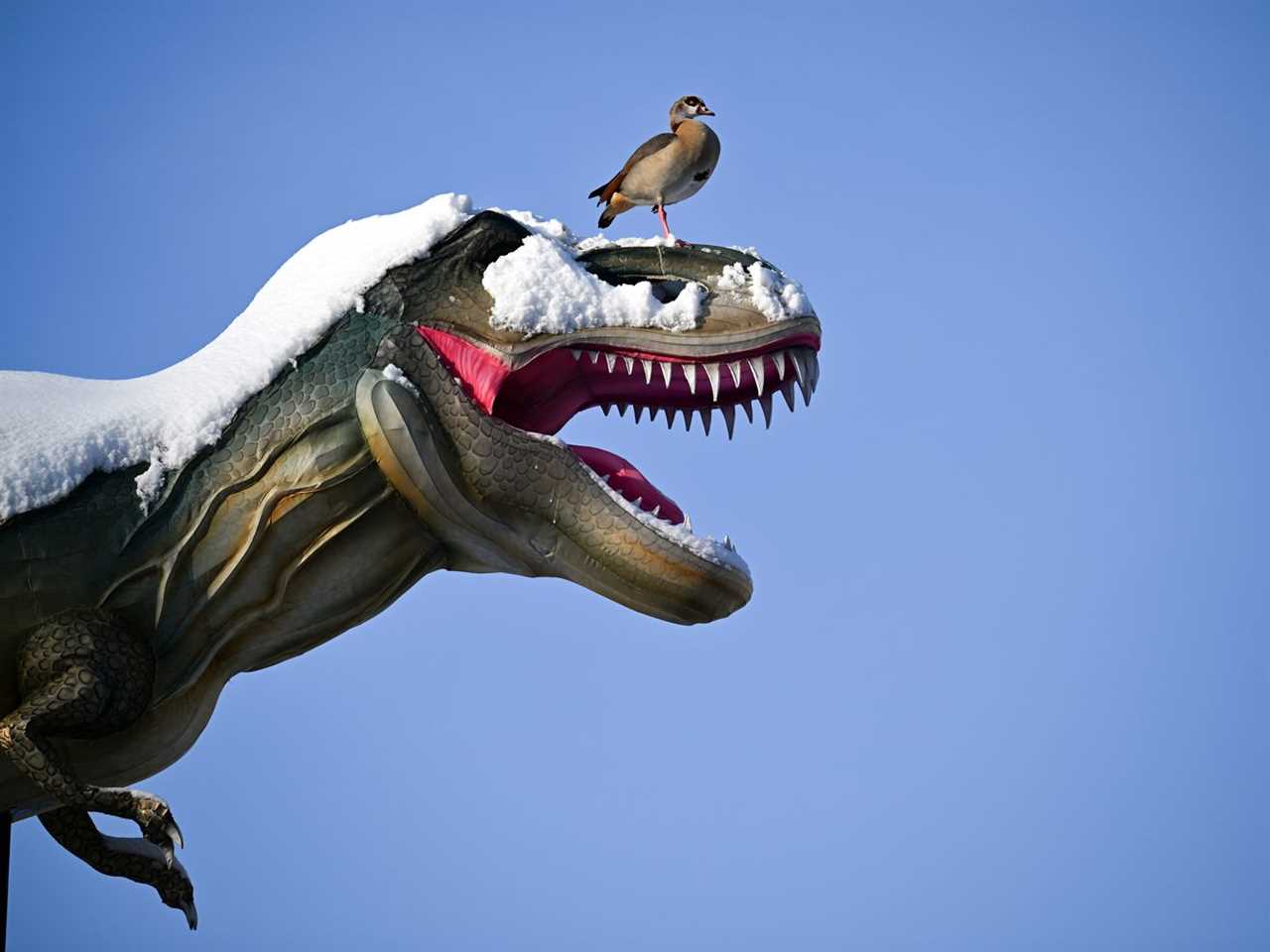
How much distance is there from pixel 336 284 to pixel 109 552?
121 centimetres

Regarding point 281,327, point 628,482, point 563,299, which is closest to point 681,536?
point 628,482

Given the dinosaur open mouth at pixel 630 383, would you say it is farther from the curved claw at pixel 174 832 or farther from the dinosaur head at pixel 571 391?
the curved claw at pixel 174 832

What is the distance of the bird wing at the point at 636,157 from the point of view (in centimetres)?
776

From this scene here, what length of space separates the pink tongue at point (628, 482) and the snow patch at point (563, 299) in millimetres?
453

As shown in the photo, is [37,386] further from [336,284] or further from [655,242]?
[655,242]

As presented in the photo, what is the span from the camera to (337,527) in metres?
6.45

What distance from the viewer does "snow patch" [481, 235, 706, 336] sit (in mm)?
6797

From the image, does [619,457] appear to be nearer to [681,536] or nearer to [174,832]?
[681,536]

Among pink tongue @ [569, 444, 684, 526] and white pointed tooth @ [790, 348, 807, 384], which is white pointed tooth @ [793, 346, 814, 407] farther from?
pink tongue @ [569, 444, 684, 526]

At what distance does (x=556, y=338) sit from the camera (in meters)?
6.82

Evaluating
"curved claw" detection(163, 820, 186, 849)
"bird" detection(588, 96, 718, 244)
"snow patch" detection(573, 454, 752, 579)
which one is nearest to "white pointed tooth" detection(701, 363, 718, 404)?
"snow patch" detection(573, 454, 752, 579)

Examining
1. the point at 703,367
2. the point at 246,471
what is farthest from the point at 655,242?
the point at 246,471

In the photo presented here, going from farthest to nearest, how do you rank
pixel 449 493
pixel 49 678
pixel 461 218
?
1. pixel 461 218
2. pixel 449 493
3. pixel 49 678

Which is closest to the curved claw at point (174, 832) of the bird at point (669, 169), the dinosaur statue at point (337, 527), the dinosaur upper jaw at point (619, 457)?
the dinosaur statue at point (337, 527)
